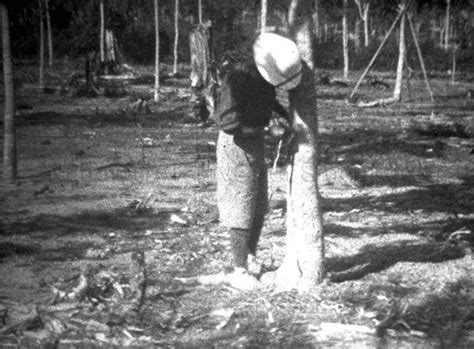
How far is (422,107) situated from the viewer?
21.7 metres

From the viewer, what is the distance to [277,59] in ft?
17.2

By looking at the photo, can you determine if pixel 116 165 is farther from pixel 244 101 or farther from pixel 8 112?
pixel 244 101

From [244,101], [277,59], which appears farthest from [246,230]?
[277,59]

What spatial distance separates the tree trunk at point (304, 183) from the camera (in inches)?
221

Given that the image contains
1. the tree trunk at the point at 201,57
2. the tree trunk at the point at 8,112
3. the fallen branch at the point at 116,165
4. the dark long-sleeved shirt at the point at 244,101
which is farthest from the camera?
the tree trunk at the point at 201,57

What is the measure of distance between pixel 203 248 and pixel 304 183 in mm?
1729

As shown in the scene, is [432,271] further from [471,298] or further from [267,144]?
[267,144]

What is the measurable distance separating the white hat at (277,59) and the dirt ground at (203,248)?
150cm

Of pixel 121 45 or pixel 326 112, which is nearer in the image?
pixel 326 112

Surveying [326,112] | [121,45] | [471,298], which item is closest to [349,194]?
[471,298]

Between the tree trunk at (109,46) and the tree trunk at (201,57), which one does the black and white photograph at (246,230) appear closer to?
the tree trunk at (201,57)

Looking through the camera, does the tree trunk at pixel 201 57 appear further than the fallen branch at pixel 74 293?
Yes

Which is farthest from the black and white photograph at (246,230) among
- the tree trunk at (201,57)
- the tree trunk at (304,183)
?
the tree trunk at (201,57)

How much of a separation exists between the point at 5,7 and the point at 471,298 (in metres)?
7.13
